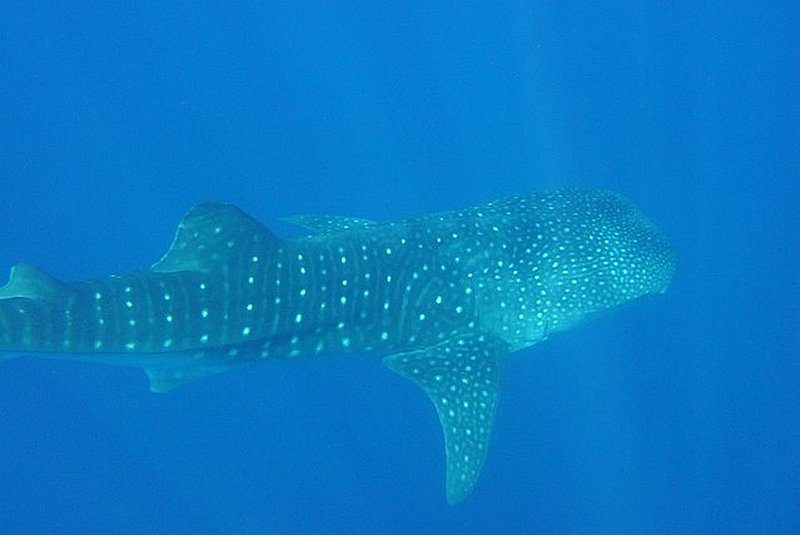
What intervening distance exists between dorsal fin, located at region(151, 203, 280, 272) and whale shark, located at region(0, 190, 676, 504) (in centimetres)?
1

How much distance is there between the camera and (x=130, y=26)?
15.9 meters

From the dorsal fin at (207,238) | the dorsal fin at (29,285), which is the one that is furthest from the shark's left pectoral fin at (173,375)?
the dorsal fin at (29,285)

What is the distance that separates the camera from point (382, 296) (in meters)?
6.25

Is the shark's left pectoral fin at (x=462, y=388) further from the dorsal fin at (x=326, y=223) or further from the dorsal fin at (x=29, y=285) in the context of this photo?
the dorsal fin at (x=29, y=285)

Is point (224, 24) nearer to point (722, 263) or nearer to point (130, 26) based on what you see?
point (130, 26)

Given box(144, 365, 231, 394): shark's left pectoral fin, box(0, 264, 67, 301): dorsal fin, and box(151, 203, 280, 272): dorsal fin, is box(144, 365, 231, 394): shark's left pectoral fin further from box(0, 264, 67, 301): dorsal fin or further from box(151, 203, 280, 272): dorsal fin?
box(0, 264, 67, 301): dorsal fin

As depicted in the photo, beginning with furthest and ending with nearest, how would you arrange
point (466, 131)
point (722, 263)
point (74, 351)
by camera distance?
point (466, 131) → point (722, 263) → point (74, 351)

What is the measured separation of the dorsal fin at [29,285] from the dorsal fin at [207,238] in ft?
2.78

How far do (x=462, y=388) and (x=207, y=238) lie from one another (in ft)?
8.33

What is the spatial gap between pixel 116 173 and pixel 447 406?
33.2ft

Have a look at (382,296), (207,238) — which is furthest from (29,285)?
(382,296)

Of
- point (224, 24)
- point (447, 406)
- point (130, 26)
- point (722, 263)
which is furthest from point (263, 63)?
point (447, 406)

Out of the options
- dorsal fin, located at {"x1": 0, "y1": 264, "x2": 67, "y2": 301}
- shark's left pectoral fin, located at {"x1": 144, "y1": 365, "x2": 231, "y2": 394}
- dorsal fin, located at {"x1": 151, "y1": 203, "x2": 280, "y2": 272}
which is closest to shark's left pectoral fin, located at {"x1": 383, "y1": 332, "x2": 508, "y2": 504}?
shark's left pectoral fin, located at {"x1": 144, "y1": 365, "x2": 231, "y2": 394}

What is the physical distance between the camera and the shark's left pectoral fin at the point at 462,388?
19.7 feet
